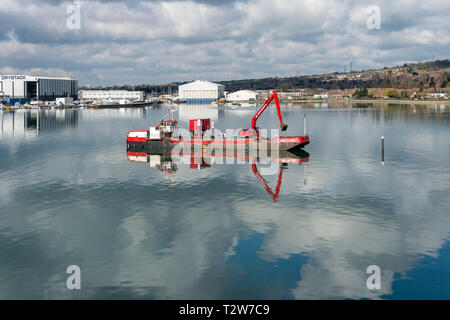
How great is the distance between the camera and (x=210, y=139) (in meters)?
61.5

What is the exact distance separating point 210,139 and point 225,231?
Result: 115ft

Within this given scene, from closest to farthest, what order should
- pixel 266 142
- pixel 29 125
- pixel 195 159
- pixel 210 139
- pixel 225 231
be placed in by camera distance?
pixel 225 231 → pixel 195 159 → pixel 266 142 → pixel 210 139 → pixel 29 125

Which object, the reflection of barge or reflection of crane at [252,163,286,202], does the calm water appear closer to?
Result: reflection of crane at [252,163,286,202]

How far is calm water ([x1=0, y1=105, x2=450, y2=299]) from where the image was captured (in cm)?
2030

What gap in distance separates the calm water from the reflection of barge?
8.17 metres

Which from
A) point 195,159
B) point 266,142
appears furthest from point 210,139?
point 266,142

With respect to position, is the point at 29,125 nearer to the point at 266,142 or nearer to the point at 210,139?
the point at 210,139

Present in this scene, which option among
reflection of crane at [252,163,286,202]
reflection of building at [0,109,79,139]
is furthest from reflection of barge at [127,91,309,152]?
reflection of building at [0,109,79,139]

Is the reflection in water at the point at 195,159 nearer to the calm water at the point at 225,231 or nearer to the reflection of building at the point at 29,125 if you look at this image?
the calm water at the point at 225,231

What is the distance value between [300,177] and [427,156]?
23.0 m

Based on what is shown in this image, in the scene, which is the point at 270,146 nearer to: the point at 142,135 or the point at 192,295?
the point at 142,135
